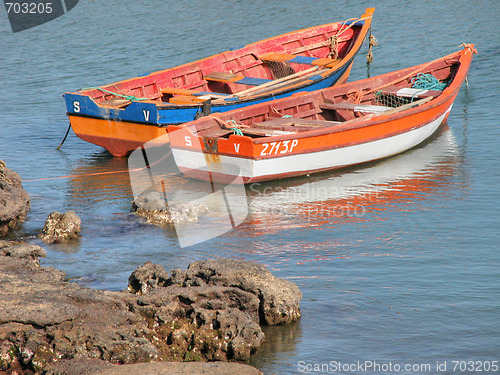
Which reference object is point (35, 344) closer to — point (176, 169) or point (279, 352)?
point (279, 352)

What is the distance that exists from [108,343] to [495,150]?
33.4ft

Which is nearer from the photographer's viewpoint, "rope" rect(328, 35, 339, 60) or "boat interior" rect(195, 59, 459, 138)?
"boat interior" rect(195, 59, 459, 138)

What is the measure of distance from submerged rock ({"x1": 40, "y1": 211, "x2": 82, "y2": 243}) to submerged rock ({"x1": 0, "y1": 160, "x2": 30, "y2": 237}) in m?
0.50

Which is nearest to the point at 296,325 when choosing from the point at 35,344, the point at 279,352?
the point at 279,352

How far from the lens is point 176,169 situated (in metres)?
13.5

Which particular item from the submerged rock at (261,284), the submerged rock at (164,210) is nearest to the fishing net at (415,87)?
the submerged rock at (164,210)

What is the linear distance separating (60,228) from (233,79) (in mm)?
7037

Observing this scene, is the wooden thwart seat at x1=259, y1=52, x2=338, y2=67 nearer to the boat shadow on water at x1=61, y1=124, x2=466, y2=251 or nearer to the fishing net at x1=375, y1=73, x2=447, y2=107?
the fishing net at x1=375, y1=73, x2=447, y2=107

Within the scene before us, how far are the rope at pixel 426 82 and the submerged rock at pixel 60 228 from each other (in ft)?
29.9

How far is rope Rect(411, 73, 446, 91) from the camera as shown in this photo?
15828mm

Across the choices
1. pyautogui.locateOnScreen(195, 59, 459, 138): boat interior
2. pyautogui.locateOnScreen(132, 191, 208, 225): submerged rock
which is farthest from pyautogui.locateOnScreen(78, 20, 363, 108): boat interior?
pyautogui.locateOnScreen(132, 191, 208, 225): submerged rock

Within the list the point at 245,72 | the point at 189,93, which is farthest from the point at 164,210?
the point at 245,72

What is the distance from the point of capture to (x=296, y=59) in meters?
→ 17.2

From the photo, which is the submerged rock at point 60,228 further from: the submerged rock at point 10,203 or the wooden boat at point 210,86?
the wooden boat at point 210,86
